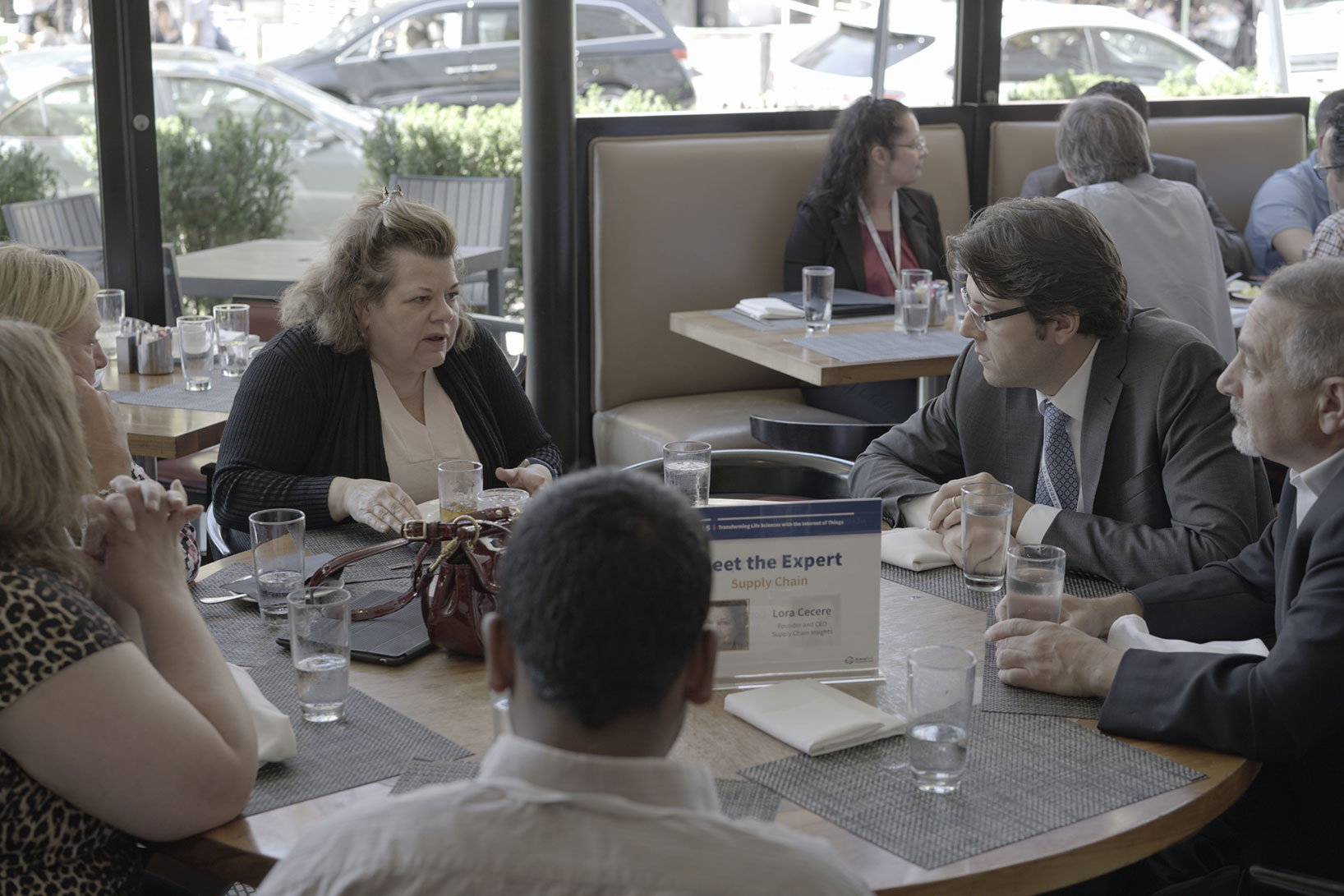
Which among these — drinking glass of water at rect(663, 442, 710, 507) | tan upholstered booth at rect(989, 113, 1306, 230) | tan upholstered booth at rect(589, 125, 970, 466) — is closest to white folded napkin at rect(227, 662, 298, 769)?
drinking glass of water at rect(663, 442, 710, 507)

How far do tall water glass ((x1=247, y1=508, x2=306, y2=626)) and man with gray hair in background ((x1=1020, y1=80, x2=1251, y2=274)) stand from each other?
3839 mm

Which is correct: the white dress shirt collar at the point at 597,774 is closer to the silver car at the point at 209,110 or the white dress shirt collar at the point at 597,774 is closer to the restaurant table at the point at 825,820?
the restaurant table at the point at 825,820

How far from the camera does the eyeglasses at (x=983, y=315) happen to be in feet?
7.51

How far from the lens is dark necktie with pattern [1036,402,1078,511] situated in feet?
7.64

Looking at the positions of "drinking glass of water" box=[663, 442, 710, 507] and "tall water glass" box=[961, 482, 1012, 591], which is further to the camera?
"drinking glass of water" box=[663, 442, 710, 507]

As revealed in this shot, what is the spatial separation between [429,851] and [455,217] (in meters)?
5.66

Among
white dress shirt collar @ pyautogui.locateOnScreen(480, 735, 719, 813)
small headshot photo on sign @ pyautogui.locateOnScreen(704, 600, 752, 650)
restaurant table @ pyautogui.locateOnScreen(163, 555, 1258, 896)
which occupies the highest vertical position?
white dress shirt collar @ pyautogui.locateOnScreen(480, 735, 719, 813)

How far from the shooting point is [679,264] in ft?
15.5

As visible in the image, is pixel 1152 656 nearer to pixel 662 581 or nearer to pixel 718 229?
pixel 662 581

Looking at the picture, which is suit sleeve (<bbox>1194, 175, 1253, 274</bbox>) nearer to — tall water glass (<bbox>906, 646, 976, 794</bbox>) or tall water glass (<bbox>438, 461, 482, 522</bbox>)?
tall water glass (<bbox>438, 461, 482, 522</bbox>)

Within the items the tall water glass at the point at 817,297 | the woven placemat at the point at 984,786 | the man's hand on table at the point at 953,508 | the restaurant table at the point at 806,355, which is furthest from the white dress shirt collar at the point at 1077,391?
the tall water glass at the point at 817,297

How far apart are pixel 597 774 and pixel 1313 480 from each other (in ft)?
4.01

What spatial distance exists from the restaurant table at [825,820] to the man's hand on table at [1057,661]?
0.08 meters

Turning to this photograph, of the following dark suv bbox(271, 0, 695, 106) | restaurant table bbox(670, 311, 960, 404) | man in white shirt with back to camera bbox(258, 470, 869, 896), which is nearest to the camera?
man in white shirt with back to camera bbox(258, 470, 869, 896)
